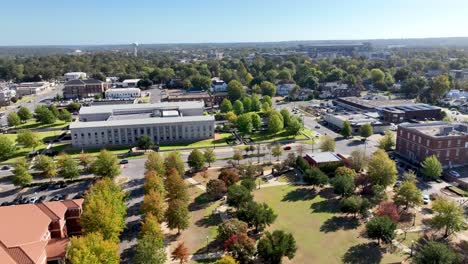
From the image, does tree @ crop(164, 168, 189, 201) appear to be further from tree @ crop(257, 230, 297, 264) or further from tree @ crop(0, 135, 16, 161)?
tree @ crop(0, 135, 16, 161)

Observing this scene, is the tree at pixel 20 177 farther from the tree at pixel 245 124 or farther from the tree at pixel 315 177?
the tree at pixel 245 124

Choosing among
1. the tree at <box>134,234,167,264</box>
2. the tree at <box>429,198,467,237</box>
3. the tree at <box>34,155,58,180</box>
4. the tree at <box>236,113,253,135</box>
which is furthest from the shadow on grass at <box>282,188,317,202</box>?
the tree at <box>34,155,58,180</box>

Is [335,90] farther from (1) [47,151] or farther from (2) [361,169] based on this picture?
(1) [47,151]

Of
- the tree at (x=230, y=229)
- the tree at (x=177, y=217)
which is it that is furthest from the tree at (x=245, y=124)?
the tree at (x=230, y=229)

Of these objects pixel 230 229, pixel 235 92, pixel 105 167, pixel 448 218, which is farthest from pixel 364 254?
pixel 235 92

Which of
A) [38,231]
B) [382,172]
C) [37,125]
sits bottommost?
[37,125]

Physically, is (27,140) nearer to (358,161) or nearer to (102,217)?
(102,217)
